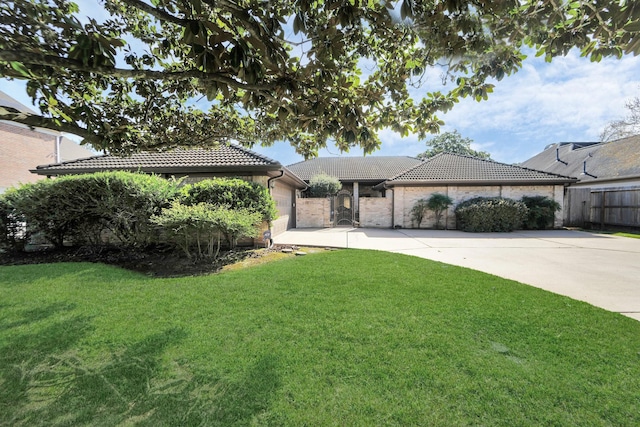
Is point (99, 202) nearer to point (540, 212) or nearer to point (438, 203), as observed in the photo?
point (438, 203)

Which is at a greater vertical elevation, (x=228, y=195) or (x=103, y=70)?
(x=103, y=70)

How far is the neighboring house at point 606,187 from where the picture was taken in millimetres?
12930

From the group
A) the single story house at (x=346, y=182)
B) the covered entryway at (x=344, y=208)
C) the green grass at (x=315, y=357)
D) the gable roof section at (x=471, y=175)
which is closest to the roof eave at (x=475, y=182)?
the gable roof section at (x=471, y=175)

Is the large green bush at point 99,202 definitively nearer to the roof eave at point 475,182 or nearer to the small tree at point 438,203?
the roof eave at point 475,182

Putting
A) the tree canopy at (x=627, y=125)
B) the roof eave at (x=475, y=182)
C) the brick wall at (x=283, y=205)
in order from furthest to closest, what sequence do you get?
the tree canopy at (x=627, y=125) → the roof eave at (x=475, y=182) → the brick wall at (x=283, y=205)

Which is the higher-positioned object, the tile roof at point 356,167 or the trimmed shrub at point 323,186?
the tile roof at point 356,167

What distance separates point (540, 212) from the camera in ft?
43.2

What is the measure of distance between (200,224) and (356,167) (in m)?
18.6

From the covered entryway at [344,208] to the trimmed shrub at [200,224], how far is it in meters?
10.3

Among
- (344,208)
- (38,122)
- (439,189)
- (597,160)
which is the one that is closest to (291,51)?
(38,122)

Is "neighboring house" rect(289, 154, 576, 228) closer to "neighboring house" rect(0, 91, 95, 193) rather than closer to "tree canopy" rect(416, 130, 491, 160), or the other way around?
"neighboring house" rect(0, 91, 95, 193)

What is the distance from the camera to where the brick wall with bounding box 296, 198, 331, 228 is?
50.8 ft

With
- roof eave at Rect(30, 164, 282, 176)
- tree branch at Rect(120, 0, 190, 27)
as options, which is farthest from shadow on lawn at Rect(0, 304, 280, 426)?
roof eave at Rect(30, 164, 282, 176)

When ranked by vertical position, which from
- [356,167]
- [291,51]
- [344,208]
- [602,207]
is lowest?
[344,208]
